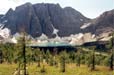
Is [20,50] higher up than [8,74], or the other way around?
[20,50]

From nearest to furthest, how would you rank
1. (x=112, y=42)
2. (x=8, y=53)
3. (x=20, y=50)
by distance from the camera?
1. (x=20, y=50)
2. (x=112, y=42)
3. (x=8, y=53)

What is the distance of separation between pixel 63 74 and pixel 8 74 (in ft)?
68.8

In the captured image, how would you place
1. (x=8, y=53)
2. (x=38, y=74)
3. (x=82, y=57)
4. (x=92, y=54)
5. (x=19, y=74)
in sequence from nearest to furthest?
1. (x=19, y=74)
2. (x=38, y=74)
3. (x=92, y=54)
4. (x=8, y=53)
5. (x=82, y=57)

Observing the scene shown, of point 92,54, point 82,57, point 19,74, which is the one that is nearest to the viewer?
point 19,74

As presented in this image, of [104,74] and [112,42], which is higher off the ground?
[112,42]

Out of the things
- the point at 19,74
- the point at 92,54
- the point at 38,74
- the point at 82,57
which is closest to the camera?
the point at 19,74

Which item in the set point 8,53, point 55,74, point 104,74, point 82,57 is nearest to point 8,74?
point 55,74

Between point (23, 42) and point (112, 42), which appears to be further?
point (112, 42)

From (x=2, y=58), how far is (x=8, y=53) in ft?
33.7

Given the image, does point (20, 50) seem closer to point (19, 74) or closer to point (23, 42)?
point (23, 42)

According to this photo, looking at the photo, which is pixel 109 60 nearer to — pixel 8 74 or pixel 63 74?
pixel 63 74

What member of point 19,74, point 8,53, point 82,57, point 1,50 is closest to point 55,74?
point 19,74

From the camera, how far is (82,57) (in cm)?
18225

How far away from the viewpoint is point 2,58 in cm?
16212
